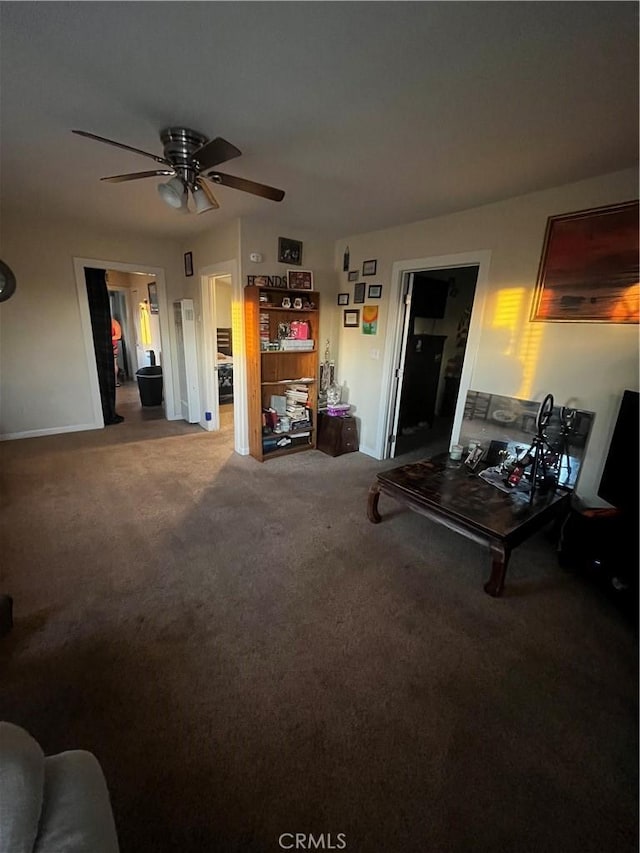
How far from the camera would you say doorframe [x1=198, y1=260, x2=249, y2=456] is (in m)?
3.52

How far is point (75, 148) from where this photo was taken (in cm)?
204

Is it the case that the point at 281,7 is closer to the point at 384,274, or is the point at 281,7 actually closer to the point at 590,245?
the point at 590,245

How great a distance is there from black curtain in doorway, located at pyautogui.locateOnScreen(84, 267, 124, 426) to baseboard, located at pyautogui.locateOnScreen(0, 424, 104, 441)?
0.82ft

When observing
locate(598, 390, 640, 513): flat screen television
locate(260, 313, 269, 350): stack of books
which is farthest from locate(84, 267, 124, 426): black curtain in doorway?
locate(598, 390, 640, 513): flat screen television

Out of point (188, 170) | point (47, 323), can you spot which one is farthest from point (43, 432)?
point (188, 170)

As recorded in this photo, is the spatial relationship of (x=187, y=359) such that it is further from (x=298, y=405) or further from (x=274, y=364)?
(x=298, y=405)

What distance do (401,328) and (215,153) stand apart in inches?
93.9

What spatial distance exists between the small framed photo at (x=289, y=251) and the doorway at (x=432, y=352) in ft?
4.89

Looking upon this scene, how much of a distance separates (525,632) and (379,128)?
265 centimetres

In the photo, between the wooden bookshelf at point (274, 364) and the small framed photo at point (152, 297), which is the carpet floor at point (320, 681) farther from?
the small framed photo at point (152, 297)

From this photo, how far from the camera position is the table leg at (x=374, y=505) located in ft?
8.51

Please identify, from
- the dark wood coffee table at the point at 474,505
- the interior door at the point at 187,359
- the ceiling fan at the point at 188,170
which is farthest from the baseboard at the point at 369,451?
the ceiling fan at the point at 188,170

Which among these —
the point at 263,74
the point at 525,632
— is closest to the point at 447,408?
the point at 525,632

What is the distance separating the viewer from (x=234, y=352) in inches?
145
